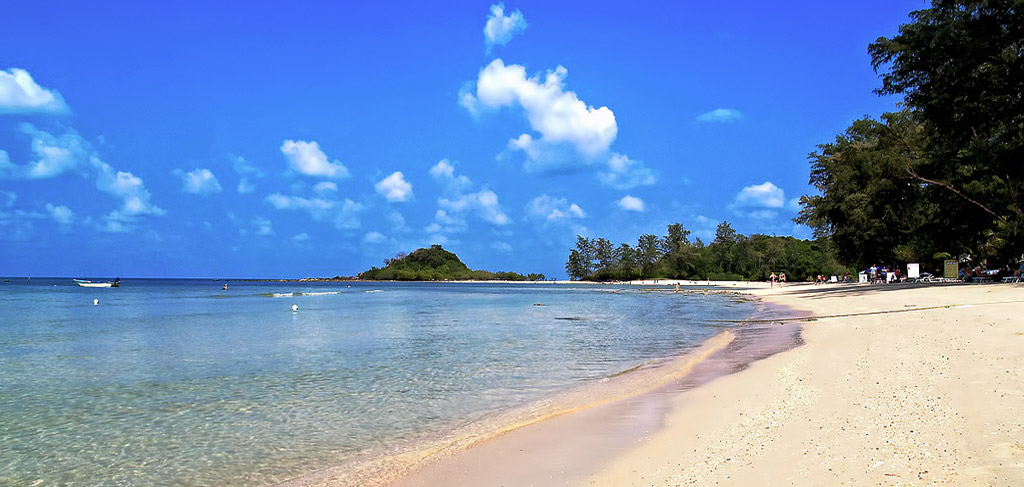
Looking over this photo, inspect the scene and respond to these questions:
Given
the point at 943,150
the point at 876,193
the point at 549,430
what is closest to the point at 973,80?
the point at 943,150

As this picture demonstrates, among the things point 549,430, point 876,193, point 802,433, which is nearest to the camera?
point 802,433

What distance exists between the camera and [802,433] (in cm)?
620

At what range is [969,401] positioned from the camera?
22.4ft

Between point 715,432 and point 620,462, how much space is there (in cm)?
146

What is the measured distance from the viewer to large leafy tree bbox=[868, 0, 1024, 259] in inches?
848

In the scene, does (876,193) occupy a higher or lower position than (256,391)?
higher

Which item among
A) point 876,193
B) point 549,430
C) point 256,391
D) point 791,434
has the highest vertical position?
point 876,193

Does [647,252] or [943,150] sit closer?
[943,150]

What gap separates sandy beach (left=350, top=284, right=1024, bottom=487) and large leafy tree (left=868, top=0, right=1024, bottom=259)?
634 inches

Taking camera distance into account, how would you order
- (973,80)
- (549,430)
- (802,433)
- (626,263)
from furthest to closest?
(626,263) → (973,80) → (549,430) → (802,433)

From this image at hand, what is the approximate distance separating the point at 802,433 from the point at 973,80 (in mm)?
24079

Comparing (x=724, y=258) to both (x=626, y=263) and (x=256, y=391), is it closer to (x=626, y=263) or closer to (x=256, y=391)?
(x=626, y=263)

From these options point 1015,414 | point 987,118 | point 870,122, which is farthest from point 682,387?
point 870,122

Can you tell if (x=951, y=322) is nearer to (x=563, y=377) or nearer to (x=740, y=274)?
(x=563, y=377)
